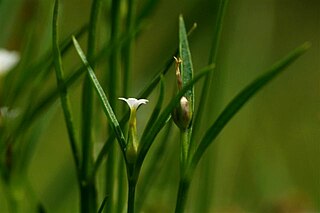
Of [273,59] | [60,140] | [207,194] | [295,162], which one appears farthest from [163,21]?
[207,194]

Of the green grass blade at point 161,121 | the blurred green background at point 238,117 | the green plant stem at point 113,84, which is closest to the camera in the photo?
the green grass blade at point 161,121

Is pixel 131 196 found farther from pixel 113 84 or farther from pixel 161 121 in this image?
pixel 113 84

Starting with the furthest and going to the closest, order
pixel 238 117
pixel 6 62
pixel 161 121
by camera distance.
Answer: pixel 238 117 < pixel 6 62 < pixel 161 121

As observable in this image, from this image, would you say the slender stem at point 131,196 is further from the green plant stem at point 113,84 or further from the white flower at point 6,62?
the white flower at point 6,62

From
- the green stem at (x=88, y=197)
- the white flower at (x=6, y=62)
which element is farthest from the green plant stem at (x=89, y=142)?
the white flower at (x=6, y=62)

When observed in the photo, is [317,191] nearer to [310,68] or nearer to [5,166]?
[5,166]

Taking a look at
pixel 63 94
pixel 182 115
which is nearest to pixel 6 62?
pixel 63 94

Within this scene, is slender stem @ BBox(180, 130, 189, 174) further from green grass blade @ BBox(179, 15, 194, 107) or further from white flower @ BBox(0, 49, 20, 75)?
white flower @ BBox(0, 49, 20, 75)

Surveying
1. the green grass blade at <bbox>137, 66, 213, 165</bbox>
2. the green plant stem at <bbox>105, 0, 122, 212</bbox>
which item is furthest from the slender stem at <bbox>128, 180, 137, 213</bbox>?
the green plant stem at <bbox>105, 0, 122, 212</bbox>
